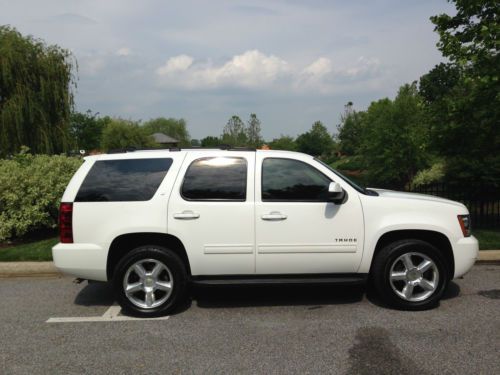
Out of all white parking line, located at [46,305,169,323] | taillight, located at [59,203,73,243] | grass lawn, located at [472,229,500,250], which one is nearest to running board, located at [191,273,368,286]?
white parking line, located at [46,305,169,323]

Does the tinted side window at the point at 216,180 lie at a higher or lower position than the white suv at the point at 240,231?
higher

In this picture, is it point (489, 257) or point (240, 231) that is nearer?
point (240, 231)

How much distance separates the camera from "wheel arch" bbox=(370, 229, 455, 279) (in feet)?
16.0

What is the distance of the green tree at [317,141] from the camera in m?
A: 90.3

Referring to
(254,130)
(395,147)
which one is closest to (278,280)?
(395,147)

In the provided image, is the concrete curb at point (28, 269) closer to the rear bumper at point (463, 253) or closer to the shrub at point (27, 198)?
the shrub at point (27, 198)

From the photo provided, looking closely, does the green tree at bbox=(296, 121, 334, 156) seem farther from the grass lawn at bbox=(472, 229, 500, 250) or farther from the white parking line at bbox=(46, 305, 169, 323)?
the white parking line at bbox=(46, 305, 169, 323)

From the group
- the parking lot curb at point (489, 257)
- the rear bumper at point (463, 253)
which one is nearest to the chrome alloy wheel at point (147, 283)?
the rear bumper at point (463, 253)

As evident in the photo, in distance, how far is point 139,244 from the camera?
193 inches

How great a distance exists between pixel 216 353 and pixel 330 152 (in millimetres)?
89752

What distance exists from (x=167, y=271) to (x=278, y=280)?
4.01 feet

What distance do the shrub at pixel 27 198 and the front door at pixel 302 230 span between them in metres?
5.67

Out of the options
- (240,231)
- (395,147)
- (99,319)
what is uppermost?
(395,147)

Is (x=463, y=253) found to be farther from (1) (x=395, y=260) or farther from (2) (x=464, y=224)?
(1) (x=395, y=260)
